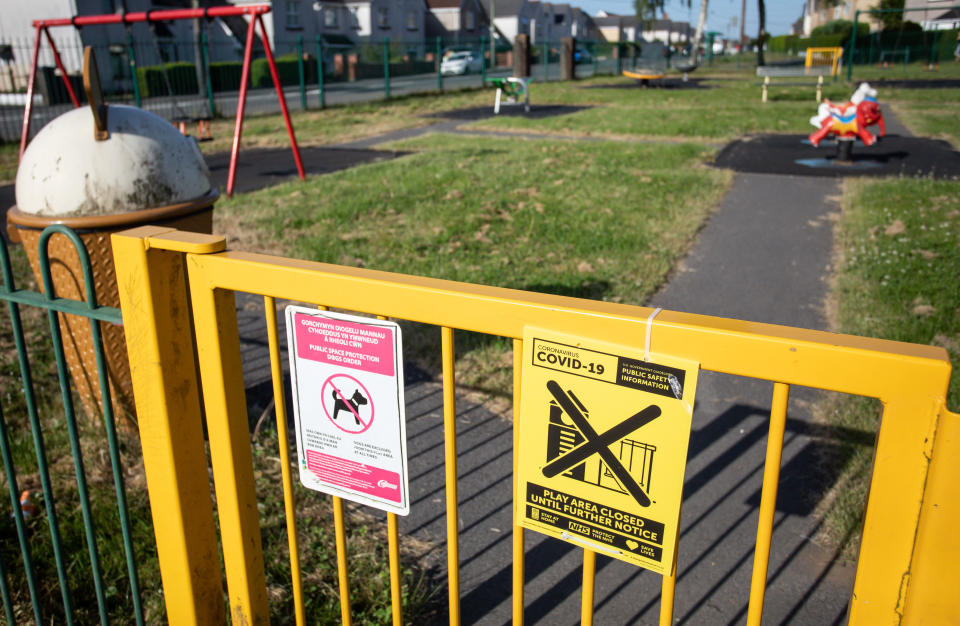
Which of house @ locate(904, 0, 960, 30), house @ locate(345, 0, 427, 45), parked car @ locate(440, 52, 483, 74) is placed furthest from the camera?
house @ locate(345, 0, 427, 45)

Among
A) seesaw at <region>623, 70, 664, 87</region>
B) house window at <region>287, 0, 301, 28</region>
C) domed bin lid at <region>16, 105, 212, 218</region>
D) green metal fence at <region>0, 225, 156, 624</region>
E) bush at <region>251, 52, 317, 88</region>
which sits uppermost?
house window at <region>287, 0, 301, 28</region>

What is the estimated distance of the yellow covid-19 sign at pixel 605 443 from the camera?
1.19 meters

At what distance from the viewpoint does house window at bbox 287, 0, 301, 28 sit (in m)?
45.9

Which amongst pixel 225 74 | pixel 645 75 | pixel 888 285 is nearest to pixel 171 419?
pixel 888 285

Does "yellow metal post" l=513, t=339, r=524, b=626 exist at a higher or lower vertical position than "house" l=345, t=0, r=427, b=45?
lower

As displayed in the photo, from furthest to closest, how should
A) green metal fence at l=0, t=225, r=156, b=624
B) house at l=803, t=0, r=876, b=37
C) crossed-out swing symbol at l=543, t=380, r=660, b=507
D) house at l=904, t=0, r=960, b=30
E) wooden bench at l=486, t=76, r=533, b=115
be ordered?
1. house at l=803, t=0, r=876, b=37
2. house at l=904, t=0, r=960, b=30
3. wooden bench at l=486, t=76, r=533, b=115
4. green metal fence at l=0, t=225, r=156, b=624
5. crossed-out swing symbol at l=543, t=380, r=660, b=507

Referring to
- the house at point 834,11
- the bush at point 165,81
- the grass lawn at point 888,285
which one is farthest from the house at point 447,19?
the grass lawn at point 888,285

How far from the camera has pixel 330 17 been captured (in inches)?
2056

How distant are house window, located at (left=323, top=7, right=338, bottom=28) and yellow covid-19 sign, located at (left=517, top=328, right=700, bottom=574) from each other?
55304mm

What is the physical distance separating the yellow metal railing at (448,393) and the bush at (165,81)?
2735 centimetres

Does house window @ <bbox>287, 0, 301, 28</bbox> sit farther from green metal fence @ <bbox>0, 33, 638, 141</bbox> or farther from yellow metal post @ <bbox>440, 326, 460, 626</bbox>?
yellow metal post @ <bbox>440, 326, 460, 626</bbox>

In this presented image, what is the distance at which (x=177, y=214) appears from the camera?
317cm

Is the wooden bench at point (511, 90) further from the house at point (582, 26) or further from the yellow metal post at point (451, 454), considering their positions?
the house at point (582, 26)

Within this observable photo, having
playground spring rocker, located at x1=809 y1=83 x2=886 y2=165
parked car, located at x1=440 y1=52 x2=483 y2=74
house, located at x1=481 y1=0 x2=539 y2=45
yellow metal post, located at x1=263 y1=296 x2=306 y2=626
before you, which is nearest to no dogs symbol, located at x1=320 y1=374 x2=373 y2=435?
yellow metal post, located at x1=263 y1=296 x2=306 y2=626
